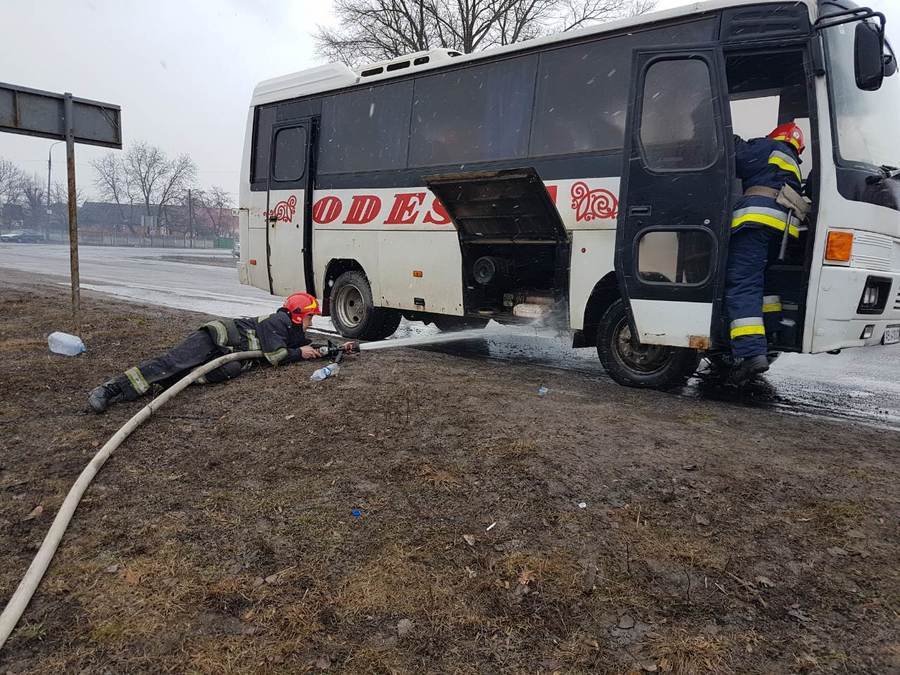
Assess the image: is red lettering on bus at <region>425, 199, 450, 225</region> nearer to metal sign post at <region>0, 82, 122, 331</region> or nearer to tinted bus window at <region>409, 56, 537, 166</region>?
tinted bus window at <region>409, 56, 537, 166</region>

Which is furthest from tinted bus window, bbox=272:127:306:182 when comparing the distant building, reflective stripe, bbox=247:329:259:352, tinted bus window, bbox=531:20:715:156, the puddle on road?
the distant building

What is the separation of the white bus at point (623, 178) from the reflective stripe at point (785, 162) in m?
0.14

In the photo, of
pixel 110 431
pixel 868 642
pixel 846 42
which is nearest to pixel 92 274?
pixel 110 431

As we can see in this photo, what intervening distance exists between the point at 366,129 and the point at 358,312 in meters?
2.42

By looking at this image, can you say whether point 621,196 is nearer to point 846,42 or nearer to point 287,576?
point 846,42

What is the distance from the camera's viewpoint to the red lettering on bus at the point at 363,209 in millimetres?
8211

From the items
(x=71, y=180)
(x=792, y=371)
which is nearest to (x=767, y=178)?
(x=792, y=371)

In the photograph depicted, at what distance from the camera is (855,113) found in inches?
203

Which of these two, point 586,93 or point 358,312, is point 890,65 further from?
point 358,312

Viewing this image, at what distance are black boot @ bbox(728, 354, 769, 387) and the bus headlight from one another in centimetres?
87

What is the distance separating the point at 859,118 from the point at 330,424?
4738mm

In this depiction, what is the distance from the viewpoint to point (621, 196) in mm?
5637

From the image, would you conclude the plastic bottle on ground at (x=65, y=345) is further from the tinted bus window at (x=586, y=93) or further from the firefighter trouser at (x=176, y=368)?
the tinted bus window at (x=586, y=93)

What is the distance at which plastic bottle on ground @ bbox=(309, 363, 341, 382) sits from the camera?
5695 millimetres
